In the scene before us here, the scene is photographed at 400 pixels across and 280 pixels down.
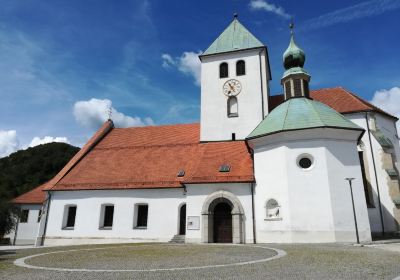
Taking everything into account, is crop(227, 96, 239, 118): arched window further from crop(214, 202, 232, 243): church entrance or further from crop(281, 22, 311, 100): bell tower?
crop(214, 202, 232, 243): church entrance

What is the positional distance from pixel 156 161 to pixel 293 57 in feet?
45.1

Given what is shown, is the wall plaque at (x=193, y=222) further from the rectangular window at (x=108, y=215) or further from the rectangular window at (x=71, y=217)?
the rectangular window at (x=71, y=217)

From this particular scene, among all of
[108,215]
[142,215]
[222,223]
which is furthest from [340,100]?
[108,215]

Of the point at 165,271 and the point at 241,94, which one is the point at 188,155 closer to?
the point at 241,94

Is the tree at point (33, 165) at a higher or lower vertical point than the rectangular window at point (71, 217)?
higher

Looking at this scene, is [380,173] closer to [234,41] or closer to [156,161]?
[234,41]

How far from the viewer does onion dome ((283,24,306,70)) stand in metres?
24.6

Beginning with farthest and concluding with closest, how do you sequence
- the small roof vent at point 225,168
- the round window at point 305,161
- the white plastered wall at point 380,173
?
the white plastered wall at point 380,173, the small roof vent at point 225,168, the round window at point 305,161

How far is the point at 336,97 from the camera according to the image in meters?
25.7

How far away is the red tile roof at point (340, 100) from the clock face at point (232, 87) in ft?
11.5

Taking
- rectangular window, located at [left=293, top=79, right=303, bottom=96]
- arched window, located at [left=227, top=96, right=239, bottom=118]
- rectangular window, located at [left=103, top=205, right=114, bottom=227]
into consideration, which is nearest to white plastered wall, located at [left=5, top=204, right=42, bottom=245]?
rectangular window, located at [left=103, top=205, right=114, bottom=227]

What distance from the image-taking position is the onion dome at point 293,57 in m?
24.6

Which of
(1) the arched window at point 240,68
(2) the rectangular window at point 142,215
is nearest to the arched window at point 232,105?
(1) the arched window at point 240,68

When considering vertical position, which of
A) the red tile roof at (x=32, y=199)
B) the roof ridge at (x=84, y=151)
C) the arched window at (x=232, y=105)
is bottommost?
the red tile roof at (x=32, y=199)
